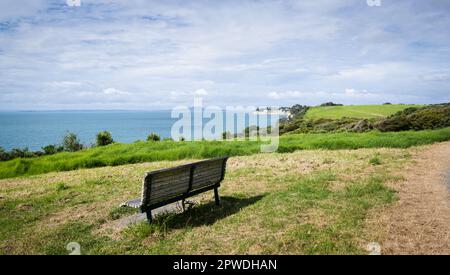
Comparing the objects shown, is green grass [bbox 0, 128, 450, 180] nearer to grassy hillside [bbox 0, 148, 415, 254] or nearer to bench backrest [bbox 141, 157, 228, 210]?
grassy hillside [bbox 0, 148, 415, 254]

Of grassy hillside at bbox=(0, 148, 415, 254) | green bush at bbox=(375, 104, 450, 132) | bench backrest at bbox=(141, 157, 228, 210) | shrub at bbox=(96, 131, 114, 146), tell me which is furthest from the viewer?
shrub at bbox=(96, 131, 114, 146)

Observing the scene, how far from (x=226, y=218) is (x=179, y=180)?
114 centimetres

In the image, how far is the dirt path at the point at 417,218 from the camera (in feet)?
16.9

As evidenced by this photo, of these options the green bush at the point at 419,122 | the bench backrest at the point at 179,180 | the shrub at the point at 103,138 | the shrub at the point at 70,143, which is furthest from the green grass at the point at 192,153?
the shrub at the point at 70,143

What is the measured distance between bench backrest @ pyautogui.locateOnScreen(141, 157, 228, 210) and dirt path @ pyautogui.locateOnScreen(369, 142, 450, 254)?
10.7 feet

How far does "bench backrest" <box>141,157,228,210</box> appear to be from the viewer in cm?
616

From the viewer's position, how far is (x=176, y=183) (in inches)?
267

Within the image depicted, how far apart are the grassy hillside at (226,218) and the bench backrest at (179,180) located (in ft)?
1.44

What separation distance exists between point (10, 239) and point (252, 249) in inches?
170

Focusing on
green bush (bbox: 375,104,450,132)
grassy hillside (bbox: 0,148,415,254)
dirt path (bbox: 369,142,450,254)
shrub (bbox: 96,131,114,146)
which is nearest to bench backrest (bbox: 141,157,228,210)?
grassy hillside (bbox: 0,148,415,254)

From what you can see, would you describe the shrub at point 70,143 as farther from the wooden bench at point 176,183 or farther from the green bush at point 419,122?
the wooden bench at point 176,183
